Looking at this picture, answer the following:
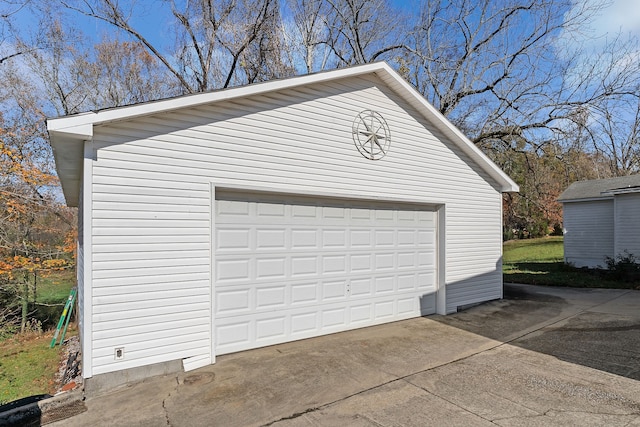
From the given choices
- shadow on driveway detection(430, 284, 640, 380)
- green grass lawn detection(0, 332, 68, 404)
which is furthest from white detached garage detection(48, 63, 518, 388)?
green grass lawn detection(0, 332, 68, 404)

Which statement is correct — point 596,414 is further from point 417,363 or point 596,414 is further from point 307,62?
point 307,62

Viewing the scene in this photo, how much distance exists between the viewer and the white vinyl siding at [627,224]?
1293 centimetres

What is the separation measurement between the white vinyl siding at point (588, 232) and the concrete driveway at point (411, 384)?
34.8 feet

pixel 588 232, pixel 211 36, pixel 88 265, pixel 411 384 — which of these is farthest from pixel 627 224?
pixel 211 36

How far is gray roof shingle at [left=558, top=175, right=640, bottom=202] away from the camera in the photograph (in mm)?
14316

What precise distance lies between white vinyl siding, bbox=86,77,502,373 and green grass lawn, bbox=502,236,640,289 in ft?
29.9

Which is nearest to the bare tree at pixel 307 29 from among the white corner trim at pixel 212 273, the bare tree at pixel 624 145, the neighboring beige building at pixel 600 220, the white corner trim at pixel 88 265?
the bare tree at pixel 624 145

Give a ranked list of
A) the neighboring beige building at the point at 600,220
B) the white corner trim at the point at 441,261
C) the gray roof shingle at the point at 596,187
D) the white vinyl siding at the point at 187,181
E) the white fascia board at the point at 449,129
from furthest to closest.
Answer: the gray roof shingle at the point at 596,187, the neighboring beige building at the point at 600,220, the white corner trim at the point at 441,261, the white fascia board at the point at 449,129, the white vinyl siding at the point at 187,181

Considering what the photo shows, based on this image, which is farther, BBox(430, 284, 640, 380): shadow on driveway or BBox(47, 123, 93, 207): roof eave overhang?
BBox(430, 284, 640, 380): shadow on driveway

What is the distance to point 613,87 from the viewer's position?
12.2 metres

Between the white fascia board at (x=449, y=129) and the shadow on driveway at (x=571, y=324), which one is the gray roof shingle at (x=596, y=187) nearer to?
the shadow on driveway at (x=571, y=324)

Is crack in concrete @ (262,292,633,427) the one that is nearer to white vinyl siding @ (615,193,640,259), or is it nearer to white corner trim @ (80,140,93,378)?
white corner trim @ (80,140,93,378)

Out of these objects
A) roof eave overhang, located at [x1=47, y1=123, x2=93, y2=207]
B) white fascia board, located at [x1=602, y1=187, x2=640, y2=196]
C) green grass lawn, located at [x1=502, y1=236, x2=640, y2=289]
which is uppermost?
white fascia board, located at [x1=602, y1=187, x2=640, y2=196]

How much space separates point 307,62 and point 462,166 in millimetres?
10326
